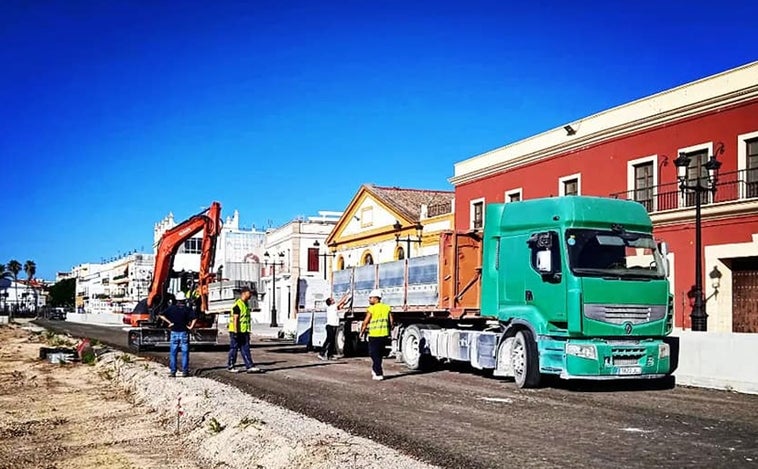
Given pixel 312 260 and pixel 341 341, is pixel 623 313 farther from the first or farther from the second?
pixel 312 260

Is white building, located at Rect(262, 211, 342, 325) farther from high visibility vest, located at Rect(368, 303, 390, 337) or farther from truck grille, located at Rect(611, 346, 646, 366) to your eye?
truck grille, located at Rect(611, 346, 646, 366)

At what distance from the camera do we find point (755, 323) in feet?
85.7

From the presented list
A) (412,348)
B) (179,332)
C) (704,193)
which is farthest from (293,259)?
(179,332)

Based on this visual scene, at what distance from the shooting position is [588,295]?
14727mm

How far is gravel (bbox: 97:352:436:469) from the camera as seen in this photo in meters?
8.34

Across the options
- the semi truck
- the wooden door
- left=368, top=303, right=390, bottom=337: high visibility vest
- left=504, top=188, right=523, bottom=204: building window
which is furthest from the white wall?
left=504, top=188, right=523, bottom=204: building window

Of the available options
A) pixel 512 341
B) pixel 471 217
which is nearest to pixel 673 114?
pixel 471 217

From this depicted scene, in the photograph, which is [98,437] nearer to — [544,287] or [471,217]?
[544,287]

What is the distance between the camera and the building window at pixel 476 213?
40.0 meters

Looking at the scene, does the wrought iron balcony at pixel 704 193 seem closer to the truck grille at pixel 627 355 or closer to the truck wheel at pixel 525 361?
the truck wheel at pixel 525 361

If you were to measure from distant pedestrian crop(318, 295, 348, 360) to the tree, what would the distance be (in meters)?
152

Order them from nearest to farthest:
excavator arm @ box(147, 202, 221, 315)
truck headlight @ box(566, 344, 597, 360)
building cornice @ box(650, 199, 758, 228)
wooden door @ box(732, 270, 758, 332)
Result: truck headlight @ box(566, 344, 597, 360), building cornice @ box(650, 199, 758, 228), wooden door @ box(732, 270, 758, 332), excavator arm @ box(147, 202, 221, 315)

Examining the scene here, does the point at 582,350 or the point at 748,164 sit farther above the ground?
the point at 748,164

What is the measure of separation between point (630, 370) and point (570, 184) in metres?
19.9
